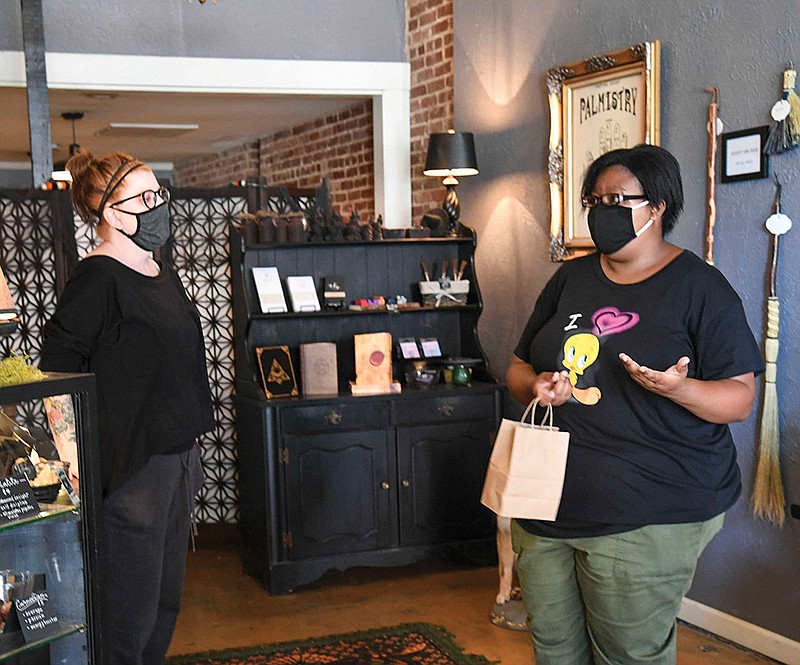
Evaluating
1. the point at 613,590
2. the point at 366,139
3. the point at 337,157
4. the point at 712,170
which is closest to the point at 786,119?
the point at 712,170

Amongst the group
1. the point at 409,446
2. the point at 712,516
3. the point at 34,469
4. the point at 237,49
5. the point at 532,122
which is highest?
the point at 237,49

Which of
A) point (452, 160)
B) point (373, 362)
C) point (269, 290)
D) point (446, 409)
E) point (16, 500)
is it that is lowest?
point (446, 409)

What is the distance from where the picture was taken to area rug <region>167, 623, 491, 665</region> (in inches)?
147

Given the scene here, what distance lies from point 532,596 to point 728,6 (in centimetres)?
233

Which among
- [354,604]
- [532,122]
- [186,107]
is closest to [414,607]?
[354,604]

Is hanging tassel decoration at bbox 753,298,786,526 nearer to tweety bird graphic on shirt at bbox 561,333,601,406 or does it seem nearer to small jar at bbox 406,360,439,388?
tweety bird graphic on shirt at bbox 561,333,601,406

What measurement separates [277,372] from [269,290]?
40 centimetres

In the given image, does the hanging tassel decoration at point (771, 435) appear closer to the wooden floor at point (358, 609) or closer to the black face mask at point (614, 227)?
the wooden floor at point (358, 609)

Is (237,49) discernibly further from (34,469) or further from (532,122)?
(34,469)

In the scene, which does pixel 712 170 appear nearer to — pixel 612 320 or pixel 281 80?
pixel 612 320

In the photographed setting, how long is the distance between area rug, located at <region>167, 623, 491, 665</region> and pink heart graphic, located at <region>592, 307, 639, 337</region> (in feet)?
5.76

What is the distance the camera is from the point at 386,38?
5918 mm

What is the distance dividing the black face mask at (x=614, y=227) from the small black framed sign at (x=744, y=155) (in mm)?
1336

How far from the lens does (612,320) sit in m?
2.41
